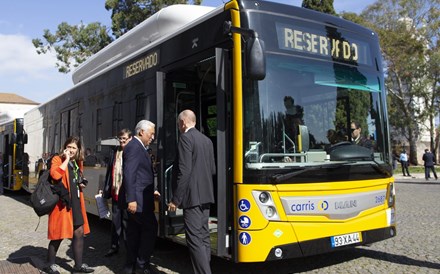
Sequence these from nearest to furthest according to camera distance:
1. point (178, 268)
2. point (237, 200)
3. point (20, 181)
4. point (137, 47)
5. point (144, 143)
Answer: point (237, 200), point (144, 143), point (178, 268), point (137, 47), point (20, 181)

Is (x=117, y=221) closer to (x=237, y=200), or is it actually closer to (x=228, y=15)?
(x=237, y=200)

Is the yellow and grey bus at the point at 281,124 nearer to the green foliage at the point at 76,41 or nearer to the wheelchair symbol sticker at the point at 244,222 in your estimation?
the wheelchair symbol sticker at the point at 244,222

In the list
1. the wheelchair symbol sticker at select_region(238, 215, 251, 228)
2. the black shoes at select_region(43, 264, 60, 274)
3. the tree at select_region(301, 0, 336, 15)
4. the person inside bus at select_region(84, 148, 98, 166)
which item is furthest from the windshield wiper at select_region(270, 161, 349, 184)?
the tree at select_region(301, 0, 336, 15)

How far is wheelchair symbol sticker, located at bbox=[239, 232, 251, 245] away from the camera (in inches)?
170

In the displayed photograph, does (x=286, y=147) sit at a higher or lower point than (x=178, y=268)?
higher

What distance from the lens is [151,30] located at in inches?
268

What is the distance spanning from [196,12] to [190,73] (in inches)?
36.9

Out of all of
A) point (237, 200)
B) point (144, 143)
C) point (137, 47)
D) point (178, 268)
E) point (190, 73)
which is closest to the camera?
point (237, 200)

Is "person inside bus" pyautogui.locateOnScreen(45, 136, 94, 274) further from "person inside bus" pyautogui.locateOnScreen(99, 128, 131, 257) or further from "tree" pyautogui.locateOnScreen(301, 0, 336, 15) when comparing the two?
"tree" pyautogui.locateOnScreen(301, 0, 336, 15)

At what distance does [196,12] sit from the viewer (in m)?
6.27

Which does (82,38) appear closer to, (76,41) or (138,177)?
(76,41)

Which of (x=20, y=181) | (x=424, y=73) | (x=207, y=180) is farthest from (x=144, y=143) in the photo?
(x=424, y=73)

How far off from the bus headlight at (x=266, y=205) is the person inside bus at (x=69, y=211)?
226 centimetres

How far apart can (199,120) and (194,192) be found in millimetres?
2422
